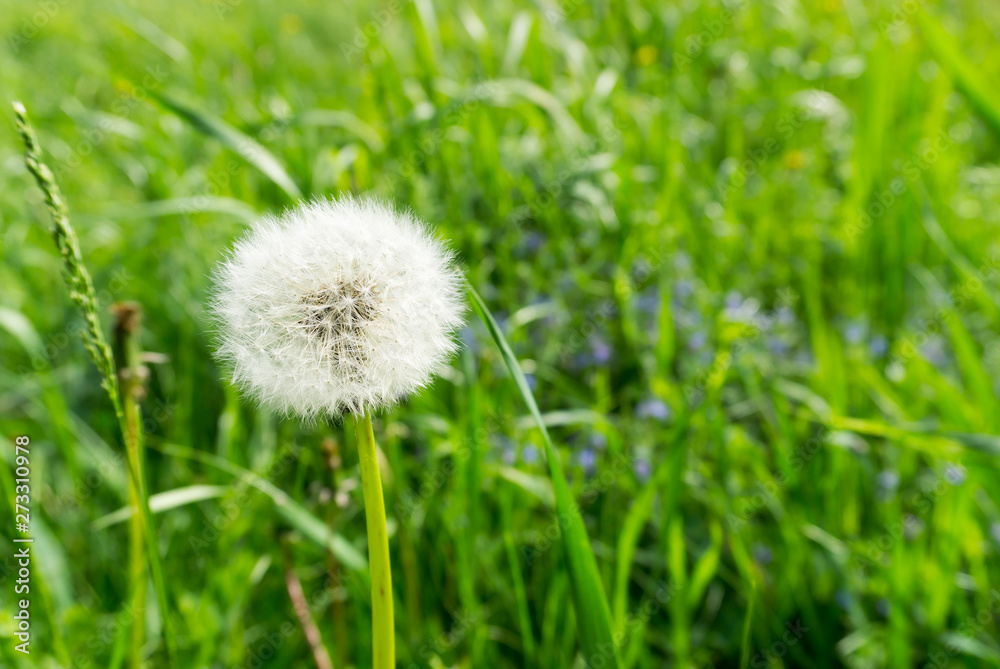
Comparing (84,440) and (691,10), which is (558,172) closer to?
(84,440)

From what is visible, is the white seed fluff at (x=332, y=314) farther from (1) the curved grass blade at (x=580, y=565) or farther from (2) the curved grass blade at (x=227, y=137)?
(2) the curved grass blade at (x=227, y=137)

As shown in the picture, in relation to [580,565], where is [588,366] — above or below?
above

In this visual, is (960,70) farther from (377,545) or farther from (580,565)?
(377,545)

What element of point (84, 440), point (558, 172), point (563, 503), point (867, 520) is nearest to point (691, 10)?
point (558, 172)

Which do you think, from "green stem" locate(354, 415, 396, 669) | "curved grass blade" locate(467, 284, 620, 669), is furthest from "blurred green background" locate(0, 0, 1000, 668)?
"green stem" locate(354, 415, 396, 669)

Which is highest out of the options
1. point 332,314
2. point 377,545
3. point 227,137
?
point 227,137

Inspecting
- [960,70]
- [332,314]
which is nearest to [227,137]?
[332,314]
